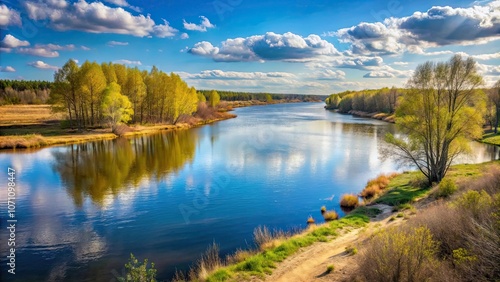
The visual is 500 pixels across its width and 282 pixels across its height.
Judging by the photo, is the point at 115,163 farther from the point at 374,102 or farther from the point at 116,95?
the point at 374,102

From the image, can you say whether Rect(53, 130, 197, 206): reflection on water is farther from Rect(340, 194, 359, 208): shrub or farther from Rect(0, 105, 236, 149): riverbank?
Rect(340, 194, 359, 208): shrub

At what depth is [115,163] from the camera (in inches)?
1351

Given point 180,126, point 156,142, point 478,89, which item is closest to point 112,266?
point 478,89

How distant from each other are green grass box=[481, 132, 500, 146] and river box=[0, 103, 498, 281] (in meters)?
6.51

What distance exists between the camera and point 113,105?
54344mm

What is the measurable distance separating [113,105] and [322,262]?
51.0 m

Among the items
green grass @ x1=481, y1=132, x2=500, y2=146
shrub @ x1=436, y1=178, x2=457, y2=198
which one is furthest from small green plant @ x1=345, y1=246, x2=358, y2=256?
green grass @ x1=481, y1=132, x2=500, y2=146

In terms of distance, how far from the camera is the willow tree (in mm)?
24078

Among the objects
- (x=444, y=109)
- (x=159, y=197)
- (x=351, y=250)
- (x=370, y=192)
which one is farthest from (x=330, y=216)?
(x=444, y=109)

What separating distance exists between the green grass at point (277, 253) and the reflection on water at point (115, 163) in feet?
45.7

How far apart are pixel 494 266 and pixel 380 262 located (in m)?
2.32

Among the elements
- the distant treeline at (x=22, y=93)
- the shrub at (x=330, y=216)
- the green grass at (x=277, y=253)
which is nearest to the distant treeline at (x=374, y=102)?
the shrub at (x=330, y=216)

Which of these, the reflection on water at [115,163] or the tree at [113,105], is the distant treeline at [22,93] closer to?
the tree at [113,105]

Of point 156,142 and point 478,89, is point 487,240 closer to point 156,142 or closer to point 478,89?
point 478,89
